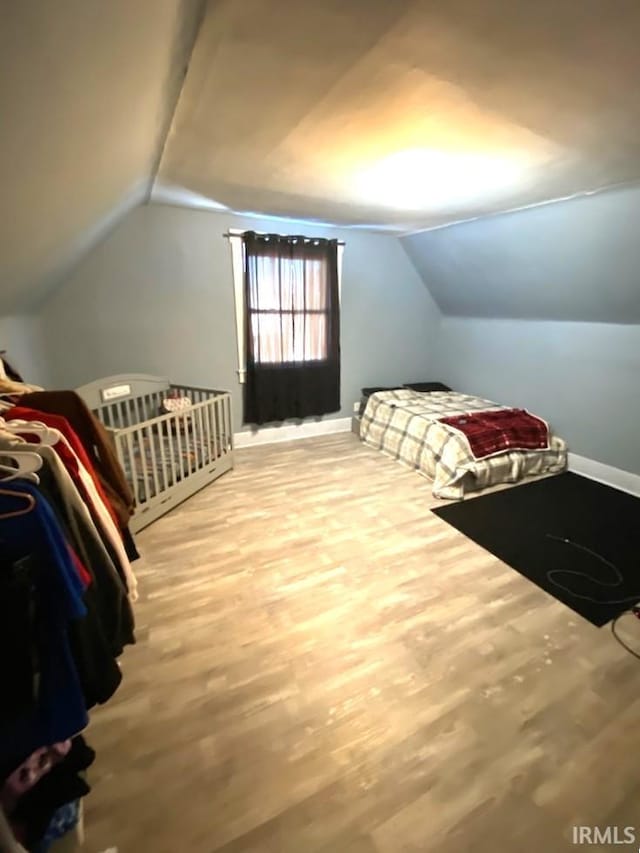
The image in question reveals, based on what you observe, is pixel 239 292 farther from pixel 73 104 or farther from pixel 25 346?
pixel 73 104

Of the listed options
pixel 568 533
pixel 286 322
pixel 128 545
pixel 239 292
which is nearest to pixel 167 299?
pixel 239 292

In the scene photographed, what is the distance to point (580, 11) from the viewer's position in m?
1.05

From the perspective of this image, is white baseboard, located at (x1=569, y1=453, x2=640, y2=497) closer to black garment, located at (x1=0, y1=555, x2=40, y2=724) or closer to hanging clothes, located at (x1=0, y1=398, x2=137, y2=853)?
hanging clothes, located at (x1=0, y1=398, x2=137, y2=853)

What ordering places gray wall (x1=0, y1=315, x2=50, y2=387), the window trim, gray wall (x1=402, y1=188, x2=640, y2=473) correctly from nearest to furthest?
gray wall (x1=0, y1=315, x2=50, y2=387)
gray wall (x1=402, y1=188, x2=640, y2=473)
the window trim

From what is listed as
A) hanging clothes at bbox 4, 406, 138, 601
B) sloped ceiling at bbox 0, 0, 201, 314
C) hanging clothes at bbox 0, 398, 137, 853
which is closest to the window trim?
sloped ceiling at bbox 0, 0, 201, 314

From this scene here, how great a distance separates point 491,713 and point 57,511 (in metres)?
1.67

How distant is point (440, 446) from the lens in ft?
11.0

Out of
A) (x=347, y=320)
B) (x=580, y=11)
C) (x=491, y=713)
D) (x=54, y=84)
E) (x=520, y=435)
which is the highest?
Answer: (x=580, y=11)

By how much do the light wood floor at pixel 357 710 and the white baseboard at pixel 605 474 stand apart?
1774mm

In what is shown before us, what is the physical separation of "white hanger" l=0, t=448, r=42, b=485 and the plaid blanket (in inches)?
111

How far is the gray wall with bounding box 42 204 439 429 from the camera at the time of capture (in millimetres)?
3268

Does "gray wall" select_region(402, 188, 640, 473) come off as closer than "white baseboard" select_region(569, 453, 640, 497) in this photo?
Yes

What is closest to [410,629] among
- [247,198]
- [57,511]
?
[57,511]

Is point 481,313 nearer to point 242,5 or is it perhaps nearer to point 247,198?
point 247,198
